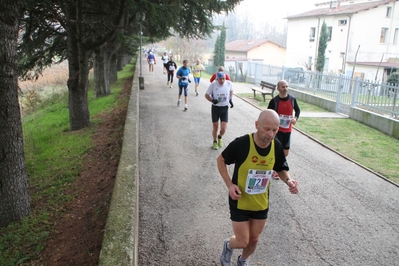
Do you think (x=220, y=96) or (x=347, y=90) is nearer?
(x=220, y=96)

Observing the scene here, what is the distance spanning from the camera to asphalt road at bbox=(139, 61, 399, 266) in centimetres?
408

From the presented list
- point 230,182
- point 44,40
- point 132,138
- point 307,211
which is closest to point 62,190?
→ point 132,138

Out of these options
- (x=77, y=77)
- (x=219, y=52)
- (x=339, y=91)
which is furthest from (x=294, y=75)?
(x=219, y=52)

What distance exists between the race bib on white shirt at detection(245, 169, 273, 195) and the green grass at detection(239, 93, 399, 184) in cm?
482

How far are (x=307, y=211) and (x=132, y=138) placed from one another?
3.61 m

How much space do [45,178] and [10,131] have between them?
2.14 m

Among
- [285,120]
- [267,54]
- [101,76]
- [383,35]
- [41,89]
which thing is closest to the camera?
[285,120]

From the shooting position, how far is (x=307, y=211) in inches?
207

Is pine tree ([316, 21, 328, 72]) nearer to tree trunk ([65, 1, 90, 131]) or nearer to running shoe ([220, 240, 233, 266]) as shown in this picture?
tree trunk ([65, 1, 90, 131])

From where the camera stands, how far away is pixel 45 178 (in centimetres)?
654

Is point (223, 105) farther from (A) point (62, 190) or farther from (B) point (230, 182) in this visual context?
(B) point (230, 182)

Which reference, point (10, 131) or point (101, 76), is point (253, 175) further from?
point (101, 76)

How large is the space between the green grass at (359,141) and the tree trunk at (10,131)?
22.4ft

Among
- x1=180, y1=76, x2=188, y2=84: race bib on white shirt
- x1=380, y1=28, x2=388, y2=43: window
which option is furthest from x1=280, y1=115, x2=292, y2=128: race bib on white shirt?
x1=380, y1=28, x2=388, y2=43: window
